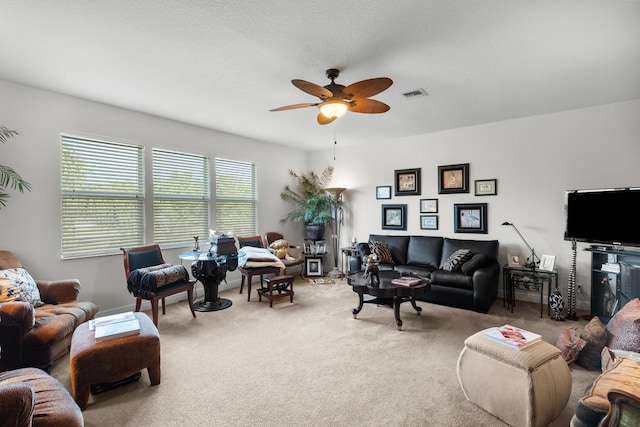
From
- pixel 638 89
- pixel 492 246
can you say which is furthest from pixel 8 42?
pixel 638 89

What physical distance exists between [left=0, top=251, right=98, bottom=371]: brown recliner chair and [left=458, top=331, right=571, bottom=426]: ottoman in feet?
10.5

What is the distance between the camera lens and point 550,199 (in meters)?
4.20

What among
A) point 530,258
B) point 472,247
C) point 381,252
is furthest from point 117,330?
point 530,258

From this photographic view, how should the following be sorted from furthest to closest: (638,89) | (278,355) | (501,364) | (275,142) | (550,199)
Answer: (275,142), (550,199), (638,89), (278,355), (501,364)

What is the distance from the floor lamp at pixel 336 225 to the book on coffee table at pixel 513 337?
3.89 meters

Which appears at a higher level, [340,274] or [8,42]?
[8,42]

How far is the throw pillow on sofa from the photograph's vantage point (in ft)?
8.23

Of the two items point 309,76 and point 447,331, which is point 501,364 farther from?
point 309,76

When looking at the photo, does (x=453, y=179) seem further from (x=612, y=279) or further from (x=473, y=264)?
(x=612, y=279)

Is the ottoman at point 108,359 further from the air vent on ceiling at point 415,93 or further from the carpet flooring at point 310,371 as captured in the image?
the air vent on ceiling at point 415,93

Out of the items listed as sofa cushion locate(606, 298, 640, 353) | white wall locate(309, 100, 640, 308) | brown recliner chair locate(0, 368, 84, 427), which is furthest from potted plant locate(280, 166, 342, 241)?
brown recliner chair locate(0, 368, 84, 427)

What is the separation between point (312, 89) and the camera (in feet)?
8.23

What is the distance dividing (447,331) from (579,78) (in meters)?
2.97

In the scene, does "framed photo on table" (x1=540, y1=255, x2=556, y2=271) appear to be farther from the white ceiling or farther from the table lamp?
the white ceiling
